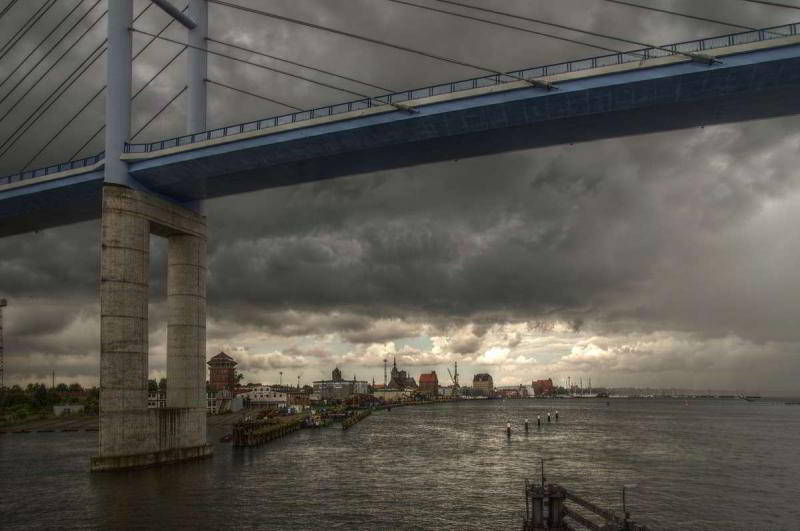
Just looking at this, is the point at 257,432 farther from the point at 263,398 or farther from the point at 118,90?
the point at 263,398

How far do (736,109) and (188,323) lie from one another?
143ft

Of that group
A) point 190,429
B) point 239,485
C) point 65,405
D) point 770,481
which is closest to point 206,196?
point 190,429

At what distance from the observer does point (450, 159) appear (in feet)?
176

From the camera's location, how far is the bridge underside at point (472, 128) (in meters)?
41.4

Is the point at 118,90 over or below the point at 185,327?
over

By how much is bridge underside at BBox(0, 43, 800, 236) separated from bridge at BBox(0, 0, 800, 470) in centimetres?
11

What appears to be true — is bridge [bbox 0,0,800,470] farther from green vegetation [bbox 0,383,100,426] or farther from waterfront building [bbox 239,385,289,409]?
waterfront building [bbox 239,385,289,409]

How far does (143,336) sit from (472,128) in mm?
28163

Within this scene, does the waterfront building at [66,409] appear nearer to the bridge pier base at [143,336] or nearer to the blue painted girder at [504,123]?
the bridge pier base at [143,336]

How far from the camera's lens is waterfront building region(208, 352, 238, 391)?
188m

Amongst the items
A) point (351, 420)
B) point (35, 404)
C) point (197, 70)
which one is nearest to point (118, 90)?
point (197, 70)

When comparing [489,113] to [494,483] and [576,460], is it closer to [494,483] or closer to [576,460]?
[494,483]

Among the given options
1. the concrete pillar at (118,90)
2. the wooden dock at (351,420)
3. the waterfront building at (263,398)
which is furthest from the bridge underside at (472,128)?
the waterfront building at (263,398)

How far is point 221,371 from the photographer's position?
619 ft
